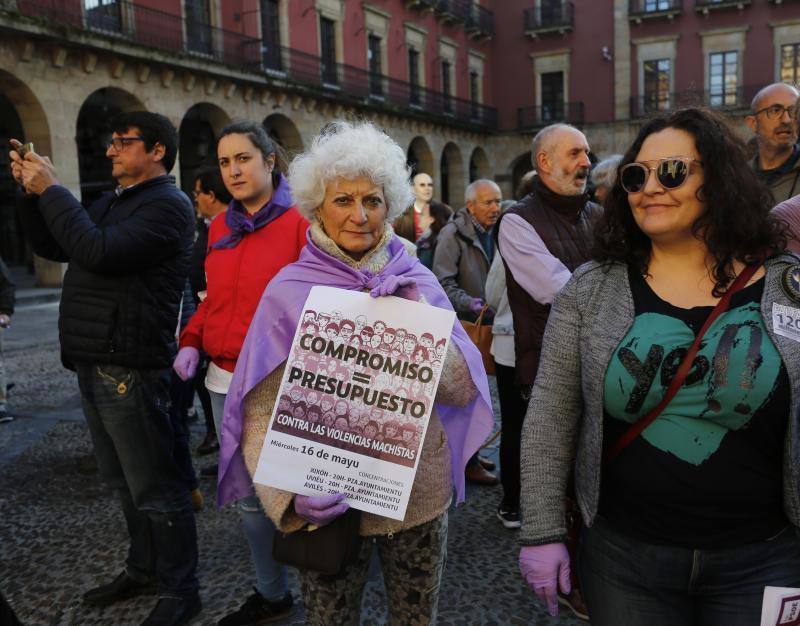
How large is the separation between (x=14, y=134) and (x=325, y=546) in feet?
65.4

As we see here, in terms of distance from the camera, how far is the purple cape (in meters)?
1.80

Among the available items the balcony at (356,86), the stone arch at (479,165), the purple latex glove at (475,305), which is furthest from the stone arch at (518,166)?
the purple latex glove at (475,305)

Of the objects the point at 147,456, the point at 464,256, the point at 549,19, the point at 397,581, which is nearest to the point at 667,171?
the point at 397,581

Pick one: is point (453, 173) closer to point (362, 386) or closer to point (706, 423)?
point (362, 386)

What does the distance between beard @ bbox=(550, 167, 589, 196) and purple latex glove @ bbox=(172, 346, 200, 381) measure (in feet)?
5.48

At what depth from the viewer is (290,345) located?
5.94 ft

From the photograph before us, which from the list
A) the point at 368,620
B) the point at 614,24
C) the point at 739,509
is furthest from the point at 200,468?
the point at 614,24

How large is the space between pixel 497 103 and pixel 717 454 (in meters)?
32.2

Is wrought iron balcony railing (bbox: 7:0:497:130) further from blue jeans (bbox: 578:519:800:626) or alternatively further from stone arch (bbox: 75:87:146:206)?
blue jeans (bbox: 578:519:800:626)

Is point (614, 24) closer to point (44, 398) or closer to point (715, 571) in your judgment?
point (44, 398)

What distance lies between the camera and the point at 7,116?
60.6 ft

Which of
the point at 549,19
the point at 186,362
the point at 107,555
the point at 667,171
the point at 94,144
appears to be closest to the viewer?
the point at 667,171

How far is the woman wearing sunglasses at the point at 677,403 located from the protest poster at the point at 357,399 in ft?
0.98

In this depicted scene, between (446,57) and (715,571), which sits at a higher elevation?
(446,57)
